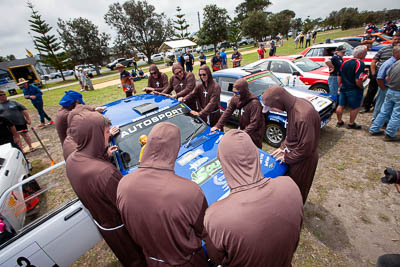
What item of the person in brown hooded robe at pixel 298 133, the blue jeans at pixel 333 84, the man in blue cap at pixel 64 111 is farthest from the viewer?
the blue jeans at pixel 333 84

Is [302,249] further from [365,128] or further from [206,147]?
[365,128]

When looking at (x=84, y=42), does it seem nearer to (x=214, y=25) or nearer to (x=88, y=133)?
(x=214, y=25)

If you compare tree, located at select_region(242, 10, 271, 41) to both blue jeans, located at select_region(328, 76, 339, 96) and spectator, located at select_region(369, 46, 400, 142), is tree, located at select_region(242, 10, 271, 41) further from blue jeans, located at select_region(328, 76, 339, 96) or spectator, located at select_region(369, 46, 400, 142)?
spectator, located at select_region(369, 46, 400, 142)

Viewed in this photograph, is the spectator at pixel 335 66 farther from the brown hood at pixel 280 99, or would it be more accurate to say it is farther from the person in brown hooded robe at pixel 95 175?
the person in brown hooded robe at pixel 95 175

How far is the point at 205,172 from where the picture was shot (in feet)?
8.12

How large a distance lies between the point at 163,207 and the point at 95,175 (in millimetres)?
1003

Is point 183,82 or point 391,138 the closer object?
point 391,138

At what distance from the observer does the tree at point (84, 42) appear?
27.9m

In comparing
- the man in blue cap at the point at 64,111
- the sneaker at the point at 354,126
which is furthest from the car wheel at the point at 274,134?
the man in blue cap at the point at 64,111

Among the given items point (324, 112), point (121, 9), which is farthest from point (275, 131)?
point (121, 9)

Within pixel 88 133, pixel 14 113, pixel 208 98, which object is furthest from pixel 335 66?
pixel 14 113

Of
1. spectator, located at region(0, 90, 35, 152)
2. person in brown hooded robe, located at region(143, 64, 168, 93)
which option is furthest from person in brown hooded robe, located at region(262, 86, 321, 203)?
spectator, located at region(0, 90, 35, 152)

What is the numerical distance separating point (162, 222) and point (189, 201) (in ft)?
0.76

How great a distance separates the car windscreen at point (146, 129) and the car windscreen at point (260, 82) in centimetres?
227
